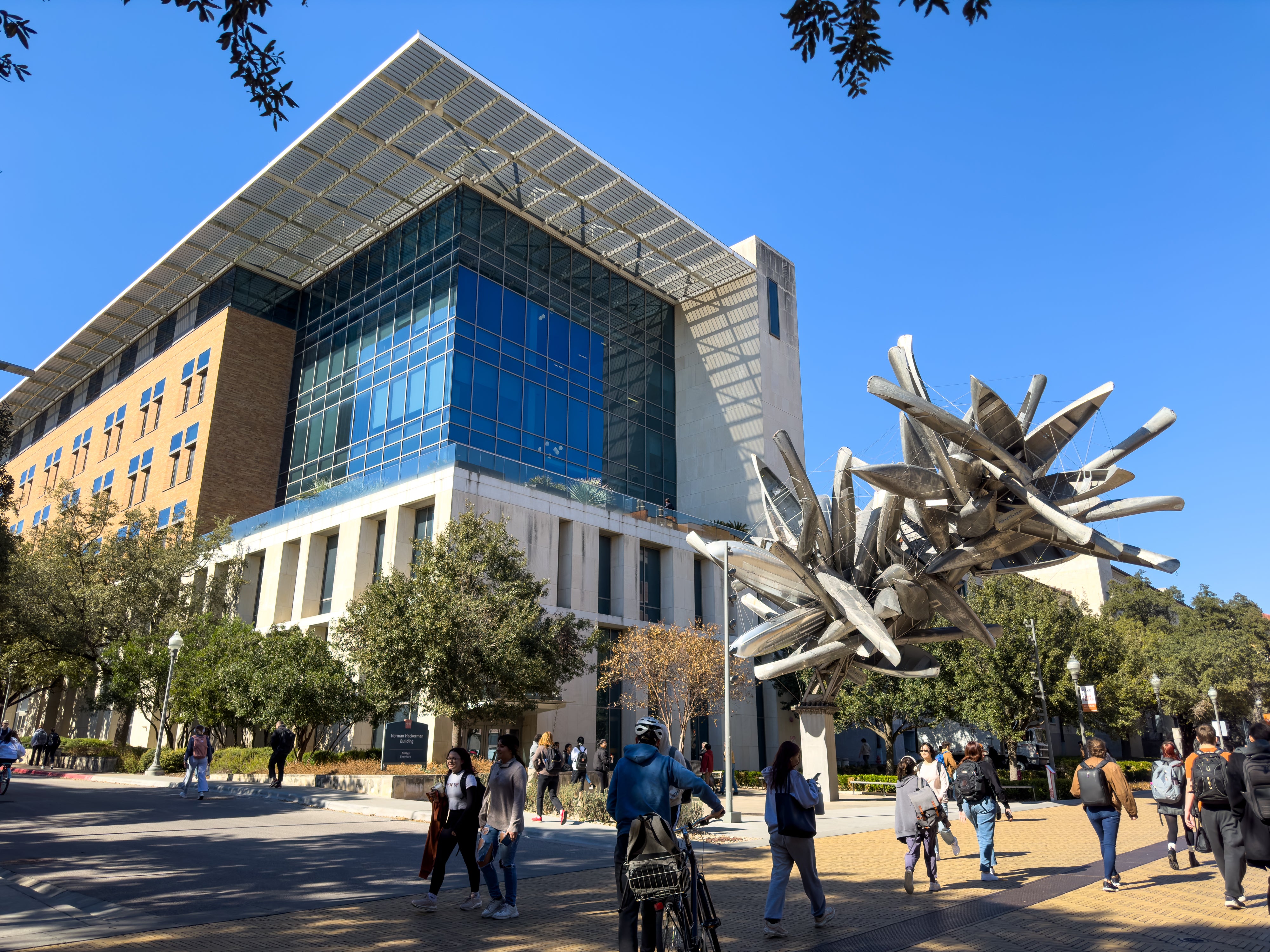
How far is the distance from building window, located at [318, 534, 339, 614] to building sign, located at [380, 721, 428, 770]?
13667 mm

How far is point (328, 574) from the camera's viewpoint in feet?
122

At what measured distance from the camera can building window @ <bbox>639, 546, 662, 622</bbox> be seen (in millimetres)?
38344

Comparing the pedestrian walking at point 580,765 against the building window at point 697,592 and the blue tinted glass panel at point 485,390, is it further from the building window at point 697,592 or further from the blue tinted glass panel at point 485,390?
the blue tinted glass panel at point 485,390

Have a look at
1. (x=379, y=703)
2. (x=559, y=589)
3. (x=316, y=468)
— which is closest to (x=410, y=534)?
(x=559, y=589)

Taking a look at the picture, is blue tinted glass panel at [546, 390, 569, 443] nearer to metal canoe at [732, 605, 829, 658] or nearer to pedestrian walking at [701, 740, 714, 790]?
pedestrian walking at [701, 740, 714, 790]

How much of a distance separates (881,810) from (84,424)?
5739cm

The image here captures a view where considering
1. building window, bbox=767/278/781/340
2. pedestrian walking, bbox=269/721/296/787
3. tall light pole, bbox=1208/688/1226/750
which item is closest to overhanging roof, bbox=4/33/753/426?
building window, bbox=767/278/781/340

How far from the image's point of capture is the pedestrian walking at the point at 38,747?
1249 inches

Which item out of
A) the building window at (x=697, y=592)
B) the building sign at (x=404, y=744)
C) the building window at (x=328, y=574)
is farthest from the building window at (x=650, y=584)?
the building sign at (x=404, y=744)

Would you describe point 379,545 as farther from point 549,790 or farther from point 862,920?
point 862,920

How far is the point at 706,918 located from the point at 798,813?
1.89 meters

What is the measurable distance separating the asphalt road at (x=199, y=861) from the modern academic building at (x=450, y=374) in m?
14.1

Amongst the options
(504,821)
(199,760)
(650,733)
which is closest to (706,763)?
(199,760)

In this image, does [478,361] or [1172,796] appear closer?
[1172,796]
